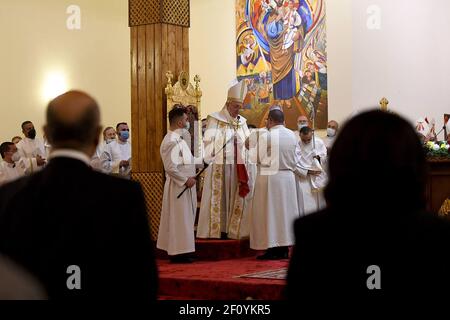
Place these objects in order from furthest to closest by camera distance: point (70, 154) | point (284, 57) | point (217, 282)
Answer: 1. point (284, 57)
2. point (217, 282)
3. point (70, 154)

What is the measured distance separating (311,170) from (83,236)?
9694 mm

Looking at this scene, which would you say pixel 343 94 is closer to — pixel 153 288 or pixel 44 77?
pixel 44 77

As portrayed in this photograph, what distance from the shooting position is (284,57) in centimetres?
1691

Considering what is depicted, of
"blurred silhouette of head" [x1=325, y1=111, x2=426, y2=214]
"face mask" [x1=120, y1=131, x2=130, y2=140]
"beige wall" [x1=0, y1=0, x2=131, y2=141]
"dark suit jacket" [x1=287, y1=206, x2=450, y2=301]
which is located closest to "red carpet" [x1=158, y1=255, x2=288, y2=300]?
"face mask" [x1=120, y1=131, x2=130, y2=140]

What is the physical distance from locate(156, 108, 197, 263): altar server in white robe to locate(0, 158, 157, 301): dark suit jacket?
687cm

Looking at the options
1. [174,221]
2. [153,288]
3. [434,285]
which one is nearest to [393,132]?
[434,285]

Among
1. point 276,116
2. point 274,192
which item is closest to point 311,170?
point 274,192

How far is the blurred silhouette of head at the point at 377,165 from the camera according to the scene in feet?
7.75

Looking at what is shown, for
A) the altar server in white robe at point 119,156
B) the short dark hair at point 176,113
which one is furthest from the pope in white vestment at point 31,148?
the short dark hair at point 176,113

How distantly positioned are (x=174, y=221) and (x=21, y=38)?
7.87 metres

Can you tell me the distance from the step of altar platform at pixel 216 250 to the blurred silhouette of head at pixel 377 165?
314 inches

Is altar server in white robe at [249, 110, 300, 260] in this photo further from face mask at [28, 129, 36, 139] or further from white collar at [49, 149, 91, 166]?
white collar at [49, 149, 91, 166]

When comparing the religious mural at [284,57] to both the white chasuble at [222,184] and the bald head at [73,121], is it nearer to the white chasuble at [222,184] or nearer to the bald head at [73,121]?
the white chasuble at [222,184]

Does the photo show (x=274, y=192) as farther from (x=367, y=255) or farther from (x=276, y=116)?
(x=367, y=255)
